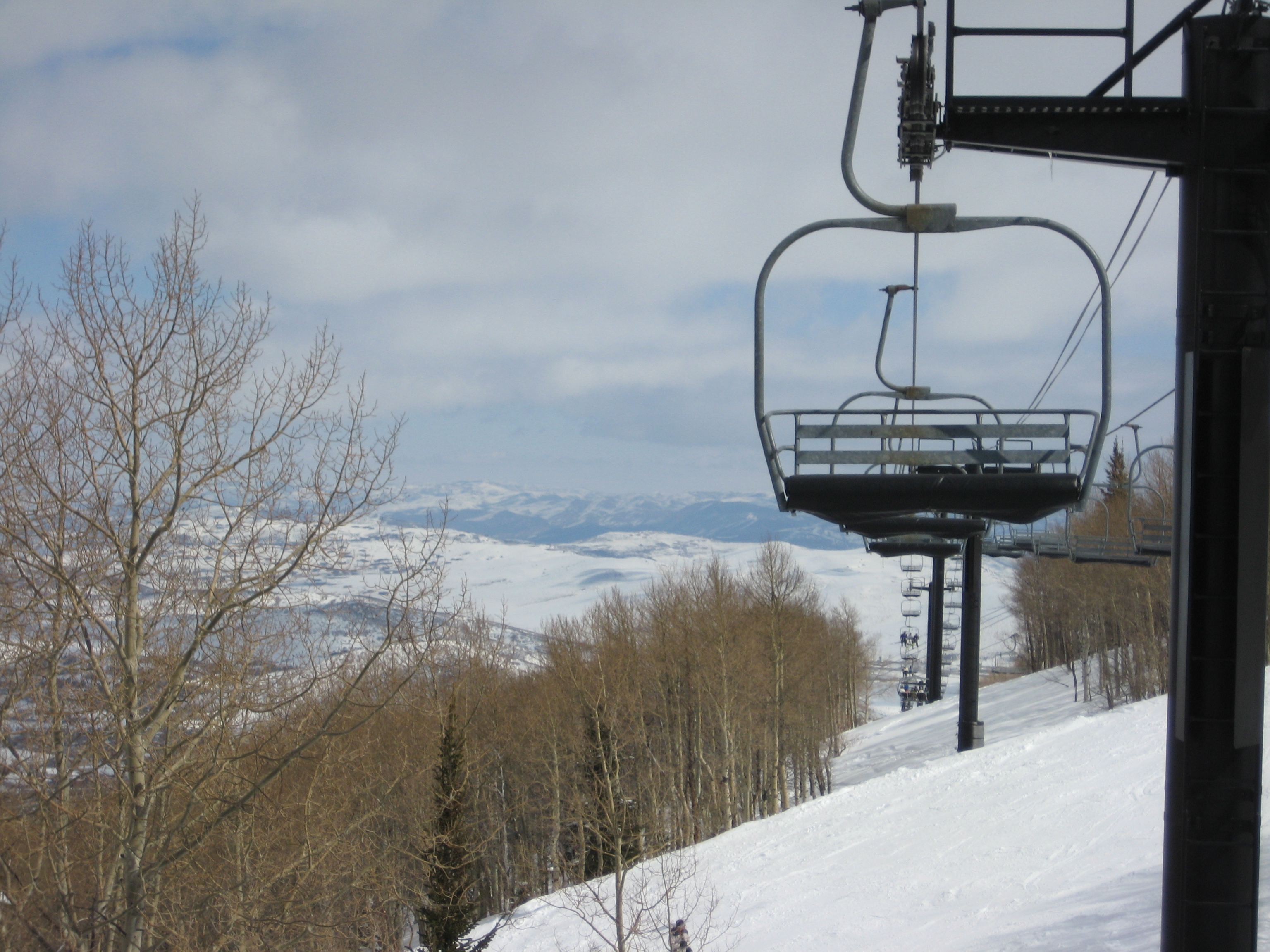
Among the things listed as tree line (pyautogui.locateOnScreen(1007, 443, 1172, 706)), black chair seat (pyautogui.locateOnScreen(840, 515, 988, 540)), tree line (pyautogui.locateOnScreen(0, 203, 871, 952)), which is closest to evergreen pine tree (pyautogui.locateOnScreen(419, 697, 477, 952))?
tree line (pyautogui.locateOnScreen(0, 203, 871, 952))

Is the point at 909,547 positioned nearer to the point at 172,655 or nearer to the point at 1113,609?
the point at 172,655

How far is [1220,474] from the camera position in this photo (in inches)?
209

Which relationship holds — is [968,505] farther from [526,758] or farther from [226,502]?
[526,758]

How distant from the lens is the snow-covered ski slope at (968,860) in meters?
12.6

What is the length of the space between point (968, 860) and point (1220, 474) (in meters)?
12.3

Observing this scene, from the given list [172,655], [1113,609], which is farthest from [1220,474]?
[1113,609]

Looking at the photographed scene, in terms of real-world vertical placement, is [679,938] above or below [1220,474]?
below

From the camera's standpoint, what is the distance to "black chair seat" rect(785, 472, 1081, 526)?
612cm

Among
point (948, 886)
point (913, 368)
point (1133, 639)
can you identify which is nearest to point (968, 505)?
point (913, 368)

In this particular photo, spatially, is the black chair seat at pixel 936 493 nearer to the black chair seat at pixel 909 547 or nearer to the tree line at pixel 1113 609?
the black chair seat at pixel 909 547

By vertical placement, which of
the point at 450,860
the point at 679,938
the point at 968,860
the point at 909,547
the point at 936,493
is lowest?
the point at 450,860

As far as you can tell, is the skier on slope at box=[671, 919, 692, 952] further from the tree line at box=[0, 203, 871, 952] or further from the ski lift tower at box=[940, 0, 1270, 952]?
the ski lift tower at box=[940, 0, 1270, 952]

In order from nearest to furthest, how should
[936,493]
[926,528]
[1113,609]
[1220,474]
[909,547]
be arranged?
[1220,474]
[936,493]
[926,528]
[909,547]
[1113,609]

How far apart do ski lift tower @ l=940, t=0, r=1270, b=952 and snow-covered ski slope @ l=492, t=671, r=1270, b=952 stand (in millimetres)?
5493
